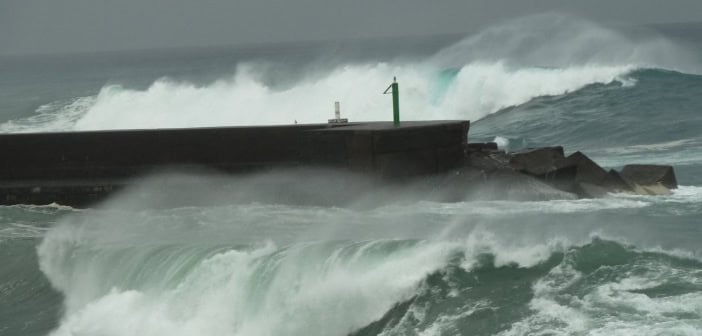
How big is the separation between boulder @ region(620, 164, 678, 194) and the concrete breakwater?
0.04ft

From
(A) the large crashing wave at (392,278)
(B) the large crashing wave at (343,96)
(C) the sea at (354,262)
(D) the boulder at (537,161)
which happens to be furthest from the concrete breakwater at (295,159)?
(B) the large crashing wave at (343,96)

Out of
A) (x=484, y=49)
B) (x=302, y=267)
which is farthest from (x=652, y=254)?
(x=484, y=49)

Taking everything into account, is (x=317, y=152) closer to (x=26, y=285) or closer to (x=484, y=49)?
(x=26, y=285)

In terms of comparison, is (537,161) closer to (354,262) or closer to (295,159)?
(295,159)

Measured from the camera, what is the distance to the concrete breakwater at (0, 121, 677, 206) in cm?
1307

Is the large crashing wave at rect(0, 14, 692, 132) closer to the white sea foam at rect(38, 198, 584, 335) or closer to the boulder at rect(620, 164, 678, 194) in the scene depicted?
the boulder at rect(620, 164, 678, 194)

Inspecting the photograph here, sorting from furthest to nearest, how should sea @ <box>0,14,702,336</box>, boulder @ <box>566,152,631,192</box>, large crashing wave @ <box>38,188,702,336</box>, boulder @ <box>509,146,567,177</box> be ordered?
1. boulder @ <box>566,152,631,192</box>
2. boulder @ <box>509,146,567,177</box>
3. sea @ <box>0,14,702,336</box>
4. large crashing wave @ <box>38,188,702,336</box>

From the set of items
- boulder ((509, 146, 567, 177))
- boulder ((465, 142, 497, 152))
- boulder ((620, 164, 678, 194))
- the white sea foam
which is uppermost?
boulder ((465, 142, 497, 152))

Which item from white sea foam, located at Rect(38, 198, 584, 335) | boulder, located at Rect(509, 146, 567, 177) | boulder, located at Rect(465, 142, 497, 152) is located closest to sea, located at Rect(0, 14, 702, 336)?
white sea foam, located at Rect(38, 198, 584, 335)

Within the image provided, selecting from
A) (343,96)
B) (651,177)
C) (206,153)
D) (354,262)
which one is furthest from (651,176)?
(343,96)

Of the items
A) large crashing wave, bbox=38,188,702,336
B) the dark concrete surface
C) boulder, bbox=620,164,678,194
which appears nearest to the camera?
large crashing wave, bbox=38,188,702,336

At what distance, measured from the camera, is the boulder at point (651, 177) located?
45.4 feet

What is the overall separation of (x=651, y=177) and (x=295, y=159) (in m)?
4.22

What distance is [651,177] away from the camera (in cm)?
1395
